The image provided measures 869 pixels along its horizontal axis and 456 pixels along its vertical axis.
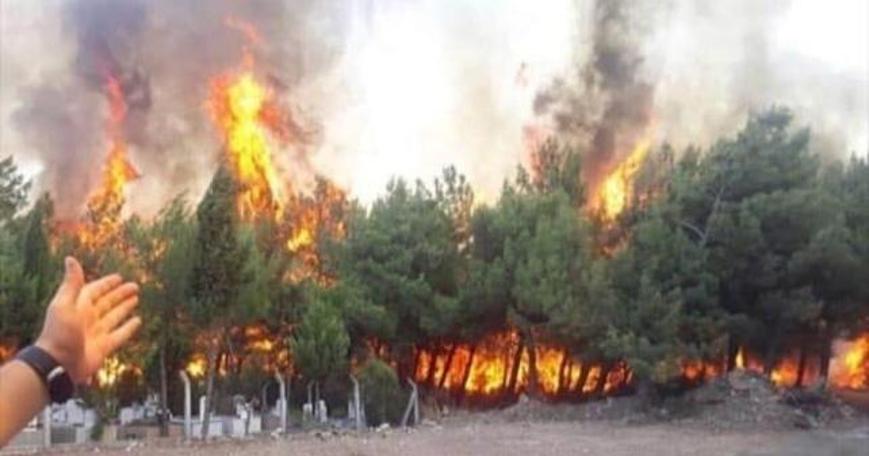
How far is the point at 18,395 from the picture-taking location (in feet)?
5.00

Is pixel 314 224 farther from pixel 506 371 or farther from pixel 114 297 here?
pixel 114 297

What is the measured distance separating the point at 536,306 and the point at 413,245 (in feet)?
13.9

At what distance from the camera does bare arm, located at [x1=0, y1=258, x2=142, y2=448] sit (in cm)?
152

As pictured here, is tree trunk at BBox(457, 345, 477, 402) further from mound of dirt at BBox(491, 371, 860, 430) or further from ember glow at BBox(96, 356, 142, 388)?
ember glow at BBox(96, 356, 142, 388)

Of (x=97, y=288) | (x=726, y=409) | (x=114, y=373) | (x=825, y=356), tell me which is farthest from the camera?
(x=825, y=356)

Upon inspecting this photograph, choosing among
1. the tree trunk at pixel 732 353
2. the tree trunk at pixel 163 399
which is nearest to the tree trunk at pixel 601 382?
the tree trunk at pixel 732 353

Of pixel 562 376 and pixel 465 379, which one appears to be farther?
pixel 465 379

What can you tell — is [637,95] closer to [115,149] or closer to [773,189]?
[773,189]

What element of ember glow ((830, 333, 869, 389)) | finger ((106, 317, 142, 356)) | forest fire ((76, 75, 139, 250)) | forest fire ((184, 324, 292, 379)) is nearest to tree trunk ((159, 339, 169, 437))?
forest fire ((184, 324, 292, 379))

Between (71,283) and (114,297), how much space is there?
0.14 metres

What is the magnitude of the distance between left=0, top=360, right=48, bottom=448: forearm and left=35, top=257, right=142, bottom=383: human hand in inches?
2.1

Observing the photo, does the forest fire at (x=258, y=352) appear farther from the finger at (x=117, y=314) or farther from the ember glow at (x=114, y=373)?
the finger at (x=117, y=314)

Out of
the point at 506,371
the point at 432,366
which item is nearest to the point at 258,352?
the point at 432,366

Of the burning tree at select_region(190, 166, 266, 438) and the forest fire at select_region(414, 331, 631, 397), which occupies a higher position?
the burning tree at select_region(190, 166, 266, 438)
